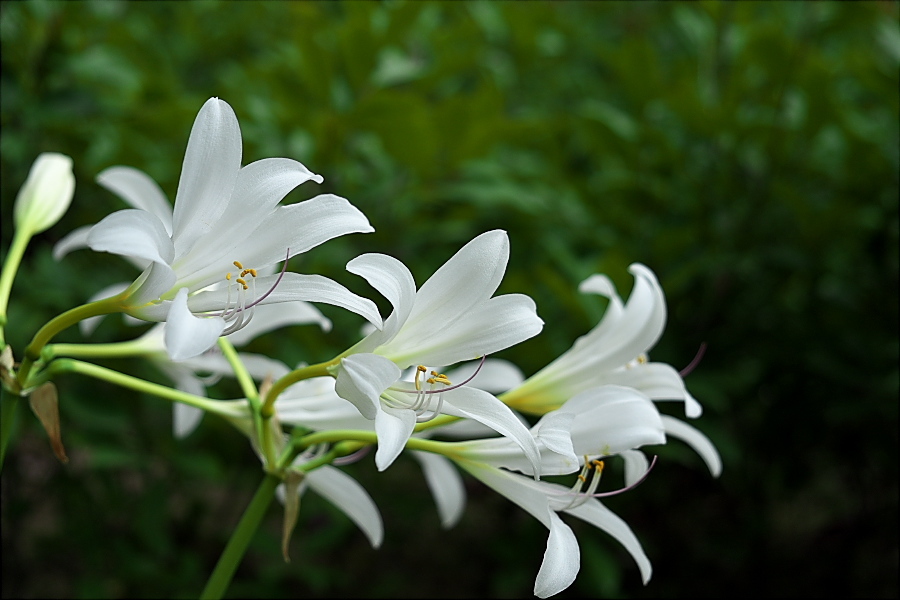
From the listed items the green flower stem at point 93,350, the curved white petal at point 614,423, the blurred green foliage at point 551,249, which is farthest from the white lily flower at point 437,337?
the blurred green foliage at point 551,249

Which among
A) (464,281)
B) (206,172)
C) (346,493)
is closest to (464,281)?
(464,281)

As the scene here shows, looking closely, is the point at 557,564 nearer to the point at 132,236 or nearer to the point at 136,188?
the point at 132,236

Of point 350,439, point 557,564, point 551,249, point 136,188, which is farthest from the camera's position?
point 551,249

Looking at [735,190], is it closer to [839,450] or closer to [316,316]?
[839,450]

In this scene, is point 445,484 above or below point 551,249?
above

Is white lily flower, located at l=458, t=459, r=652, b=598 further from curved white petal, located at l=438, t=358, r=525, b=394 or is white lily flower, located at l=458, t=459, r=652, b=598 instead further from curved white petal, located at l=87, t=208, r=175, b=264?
curved white petal, located at l=87, t=208, r=175, b=264

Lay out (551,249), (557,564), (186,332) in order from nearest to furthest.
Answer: (186,332) < (557,564) < (551,249)

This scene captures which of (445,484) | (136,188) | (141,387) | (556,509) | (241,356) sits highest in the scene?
(136,188)

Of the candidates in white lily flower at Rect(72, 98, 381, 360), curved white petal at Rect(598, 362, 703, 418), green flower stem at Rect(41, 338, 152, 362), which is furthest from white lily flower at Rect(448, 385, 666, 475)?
green flower stem at Rect(41, 338, 152, 362)

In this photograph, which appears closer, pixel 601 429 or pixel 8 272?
pixel 601 429
